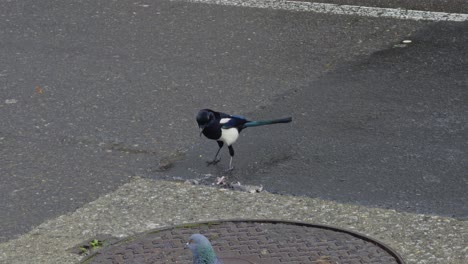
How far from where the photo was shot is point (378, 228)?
5031 mm

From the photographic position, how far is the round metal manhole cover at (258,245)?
469 cm

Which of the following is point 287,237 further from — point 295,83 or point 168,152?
point 295,83

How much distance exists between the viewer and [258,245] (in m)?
4.85

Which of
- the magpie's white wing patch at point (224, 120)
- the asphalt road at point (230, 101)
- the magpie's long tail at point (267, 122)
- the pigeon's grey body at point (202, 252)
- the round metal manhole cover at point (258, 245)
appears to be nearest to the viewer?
the pigeon's grey body at point (202, 252)

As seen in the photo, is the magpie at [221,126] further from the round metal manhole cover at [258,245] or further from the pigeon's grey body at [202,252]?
the pigeon's grey body at [202,252]

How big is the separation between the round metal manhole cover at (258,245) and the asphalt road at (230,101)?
0.53m

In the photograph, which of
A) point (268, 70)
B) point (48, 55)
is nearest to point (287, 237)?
point (268, 70)

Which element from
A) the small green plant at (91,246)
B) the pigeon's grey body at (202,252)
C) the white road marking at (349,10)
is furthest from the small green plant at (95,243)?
the white road marking at (349,10)

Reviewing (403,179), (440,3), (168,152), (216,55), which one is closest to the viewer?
(403,179)

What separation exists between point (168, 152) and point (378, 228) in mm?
1687

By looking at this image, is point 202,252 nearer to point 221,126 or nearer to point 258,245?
point 258,245

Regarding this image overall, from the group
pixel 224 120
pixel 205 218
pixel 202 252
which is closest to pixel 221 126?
pixel 224 120

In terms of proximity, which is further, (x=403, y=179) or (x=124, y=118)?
(x=124, y=118)

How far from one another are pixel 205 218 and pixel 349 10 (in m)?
4.31
